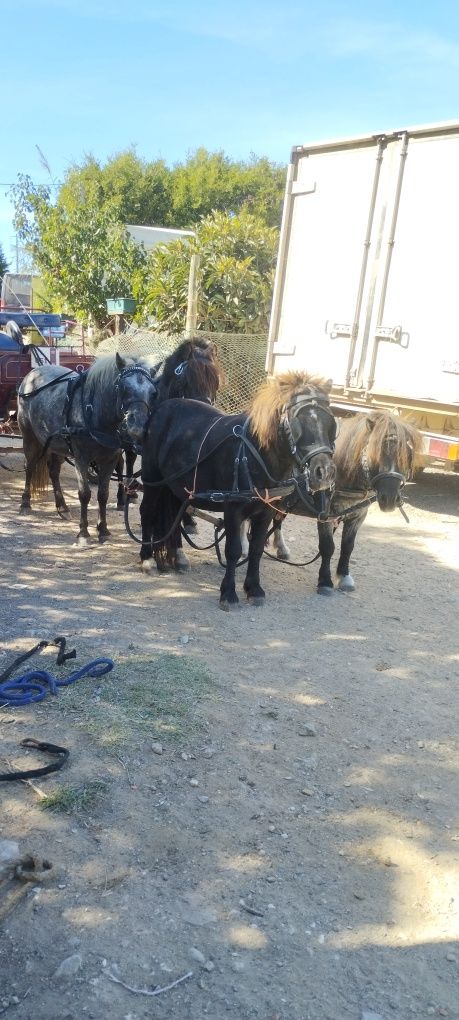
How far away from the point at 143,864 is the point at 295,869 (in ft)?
1.90

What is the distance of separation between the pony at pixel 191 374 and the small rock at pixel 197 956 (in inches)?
168

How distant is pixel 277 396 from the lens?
5430 millimetres

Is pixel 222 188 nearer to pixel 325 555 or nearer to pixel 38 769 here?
pixel 325 555

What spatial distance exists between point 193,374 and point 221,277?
7.29 meters

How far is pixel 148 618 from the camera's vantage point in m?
5.49

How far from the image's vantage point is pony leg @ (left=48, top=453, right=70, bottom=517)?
8.32 meters

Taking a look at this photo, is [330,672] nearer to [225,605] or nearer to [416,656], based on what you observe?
[416,656]

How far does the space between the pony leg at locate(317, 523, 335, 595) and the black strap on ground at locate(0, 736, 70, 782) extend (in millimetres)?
3157

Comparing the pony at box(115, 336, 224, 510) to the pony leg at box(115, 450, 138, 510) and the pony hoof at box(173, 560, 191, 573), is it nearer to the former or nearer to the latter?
the pony hoof at box(173, 560, 191, 573)

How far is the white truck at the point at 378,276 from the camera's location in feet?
27.2

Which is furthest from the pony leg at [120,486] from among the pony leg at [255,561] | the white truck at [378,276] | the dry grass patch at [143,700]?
the dry grass patch at [143,700]

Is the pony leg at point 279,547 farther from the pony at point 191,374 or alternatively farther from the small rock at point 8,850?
the small rock at point 8,850

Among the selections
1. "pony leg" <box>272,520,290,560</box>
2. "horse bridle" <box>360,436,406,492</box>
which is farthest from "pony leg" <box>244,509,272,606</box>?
"pony leg" <box>272,520,290,560</box>

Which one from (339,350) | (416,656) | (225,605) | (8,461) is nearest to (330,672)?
(416,656)
